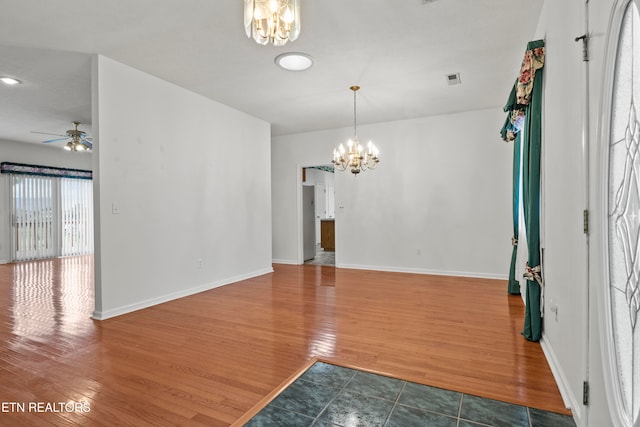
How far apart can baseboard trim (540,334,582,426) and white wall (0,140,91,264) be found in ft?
33.4

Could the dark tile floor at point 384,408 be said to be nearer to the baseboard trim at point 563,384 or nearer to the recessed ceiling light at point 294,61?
the baseboard trim at point 563,384

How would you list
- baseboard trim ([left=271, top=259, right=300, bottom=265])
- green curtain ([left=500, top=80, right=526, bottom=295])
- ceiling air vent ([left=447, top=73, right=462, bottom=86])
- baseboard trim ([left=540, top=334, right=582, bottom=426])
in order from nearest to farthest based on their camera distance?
baseboard trim ([left=540, top=334, right=582, bottom=426])
green curtain ([left=500, top=80, right=526, bottom=295])
ceiling air vent ([left=447, top=73, right=462, bottom=86])
baseboard trim ([left=271, top=259, right=300, bottom=265])

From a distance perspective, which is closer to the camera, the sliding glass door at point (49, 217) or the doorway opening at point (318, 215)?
the doorway opening at point (318, 215)

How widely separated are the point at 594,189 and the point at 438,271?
4687 millimetres

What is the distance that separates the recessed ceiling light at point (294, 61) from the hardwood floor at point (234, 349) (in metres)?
2.79

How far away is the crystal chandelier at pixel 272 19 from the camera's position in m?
1.94

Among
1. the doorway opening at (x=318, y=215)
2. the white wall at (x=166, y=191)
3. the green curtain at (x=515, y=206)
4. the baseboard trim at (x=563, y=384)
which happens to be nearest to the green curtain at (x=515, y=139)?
the green curtain at (x=515, y=206)

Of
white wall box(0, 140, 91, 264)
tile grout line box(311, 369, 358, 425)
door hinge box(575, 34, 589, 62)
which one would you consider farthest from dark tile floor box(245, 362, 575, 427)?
white wall box(0, 140, 91, 264)

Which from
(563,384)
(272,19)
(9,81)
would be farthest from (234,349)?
(9,81)

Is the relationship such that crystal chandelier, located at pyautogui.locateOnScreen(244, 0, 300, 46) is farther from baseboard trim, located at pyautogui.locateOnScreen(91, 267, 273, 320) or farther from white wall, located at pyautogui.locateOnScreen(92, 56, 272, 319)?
baseboard trim, located at pyautogui.locateOnScreen(91, 267, 273, 320)

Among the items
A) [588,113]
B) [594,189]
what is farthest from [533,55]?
[594,189]

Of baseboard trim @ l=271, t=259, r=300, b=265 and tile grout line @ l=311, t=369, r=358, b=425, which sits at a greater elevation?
baseboard trim @ l=271, t=259, r=300, b=265

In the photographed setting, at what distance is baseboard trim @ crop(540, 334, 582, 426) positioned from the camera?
70.0 inches

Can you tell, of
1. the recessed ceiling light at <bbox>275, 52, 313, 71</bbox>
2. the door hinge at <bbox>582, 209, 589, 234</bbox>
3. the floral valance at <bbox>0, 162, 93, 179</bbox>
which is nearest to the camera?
the door hinge at <bbox>582, 209, 589, 234</bbox>
